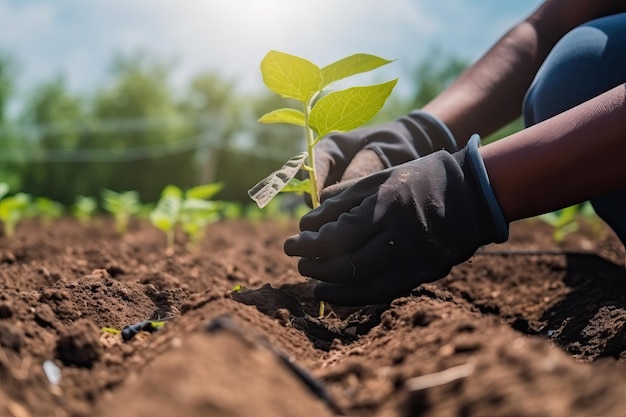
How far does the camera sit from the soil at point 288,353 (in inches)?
29.1

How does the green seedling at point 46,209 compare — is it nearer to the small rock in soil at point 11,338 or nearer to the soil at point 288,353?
the soil at point 288,353

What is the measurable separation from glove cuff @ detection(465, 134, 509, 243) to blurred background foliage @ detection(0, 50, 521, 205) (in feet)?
58.0

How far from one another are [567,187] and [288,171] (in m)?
0.63

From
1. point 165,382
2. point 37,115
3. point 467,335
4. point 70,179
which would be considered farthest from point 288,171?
point 37,115

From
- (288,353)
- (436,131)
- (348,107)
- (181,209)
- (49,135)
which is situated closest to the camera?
(288,353)

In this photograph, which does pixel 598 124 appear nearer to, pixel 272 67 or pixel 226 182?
pixel 272 67

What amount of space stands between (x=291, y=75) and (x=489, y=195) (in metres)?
0.51

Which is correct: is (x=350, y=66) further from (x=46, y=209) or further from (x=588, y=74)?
(x=46, y=209)

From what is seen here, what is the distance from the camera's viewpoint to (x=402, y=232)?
1376 mm

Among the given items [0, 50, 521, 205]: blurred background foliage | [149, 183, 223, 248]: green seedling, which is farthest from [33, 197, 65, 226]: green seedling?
[0, 50, 521, 205]: blurred background foliage

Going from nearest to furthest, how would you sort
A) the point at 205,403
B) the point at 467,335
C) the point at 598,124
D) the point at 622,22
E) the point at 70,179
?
1. the point at 205,403
2. the point at 467,335
3. the point at 598,124
4. the point at 622,22
5. the point at 70,179

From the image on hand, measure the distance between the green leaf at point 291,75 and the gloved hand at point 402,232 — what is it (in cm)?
27

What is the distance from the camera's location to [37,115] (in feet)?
91.4

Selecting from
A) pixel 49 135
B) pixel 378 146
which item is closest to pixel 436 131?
pixel 378 146
